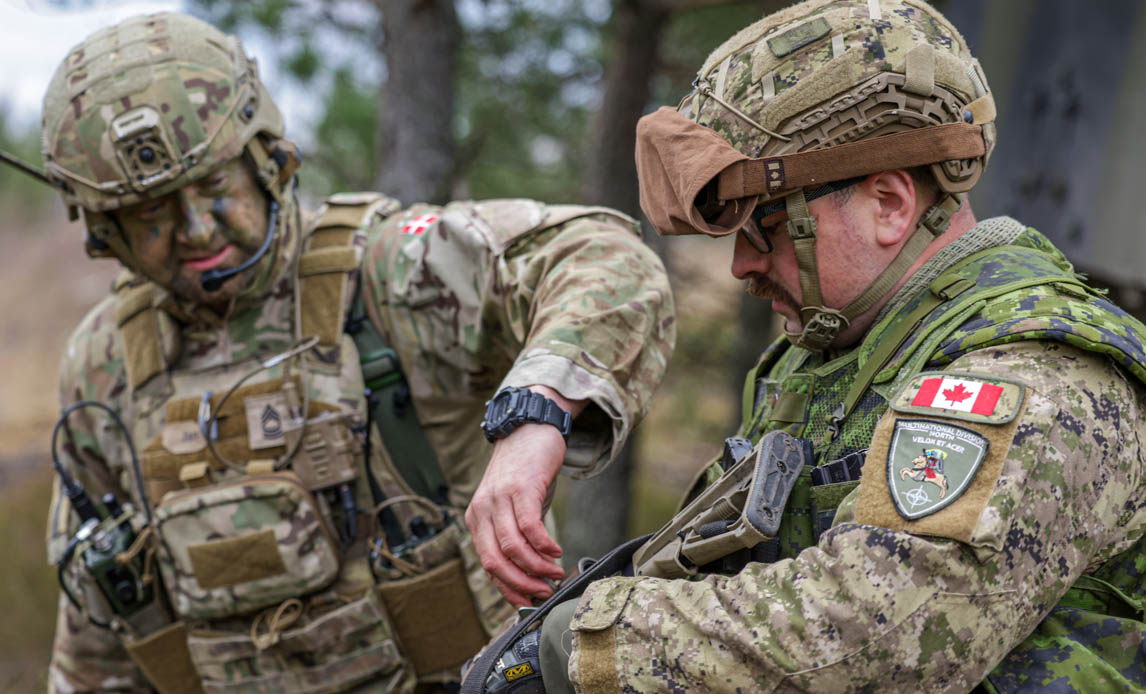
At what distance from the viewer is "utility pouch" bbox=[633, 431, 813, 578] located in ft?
5.54

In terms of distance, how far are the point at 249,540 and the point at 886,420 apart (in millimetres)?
1874


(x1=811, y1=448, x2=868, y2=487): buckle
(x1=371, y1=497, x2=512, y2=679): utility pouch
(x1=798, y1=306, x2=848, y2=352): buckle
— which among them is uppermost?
(x1=798, y1=306, x2=848, y2=352): buckle

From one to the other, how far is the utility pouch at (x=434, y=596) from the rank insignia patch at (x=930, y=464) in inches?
64.4

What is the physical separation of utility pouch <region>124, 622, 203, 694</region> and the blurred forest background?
2.30 metres

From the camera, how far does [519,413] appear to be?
198 cm

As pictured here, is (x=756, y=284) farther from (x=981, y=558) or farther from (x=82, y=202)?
(x=82, y=202)

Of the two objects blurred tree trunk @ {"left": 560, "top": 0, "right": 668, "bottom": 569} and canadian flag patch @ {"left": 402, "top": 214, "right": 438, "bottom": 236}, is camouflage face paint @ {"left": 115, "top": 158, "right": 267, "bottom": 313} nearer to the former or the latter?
canadian flag patch @ {"left": 402, "top": 214, "right": 438, "bottom": 236}

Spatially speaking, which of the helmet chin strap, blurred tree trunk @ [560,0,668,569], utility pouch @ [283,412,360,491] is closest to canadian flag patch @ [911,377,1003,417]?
the helmet chin strap

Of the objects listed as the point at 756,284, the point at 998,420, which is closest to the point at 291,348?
the point at 756,284

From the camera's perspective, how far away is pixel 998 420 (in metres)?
1.41

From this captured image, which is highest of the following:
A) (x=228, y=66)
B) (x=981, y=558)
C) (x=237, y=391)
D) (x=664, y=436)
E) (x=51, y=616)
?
(x=228, y=66)

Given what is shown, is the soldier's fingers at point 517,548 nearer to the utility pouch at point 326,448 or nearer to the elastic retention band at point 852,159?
the elastic retention band at point 852,159

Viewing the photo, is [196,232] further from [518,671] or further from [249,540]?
[518,671]

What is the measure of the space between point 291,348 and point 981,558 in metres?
2.13
